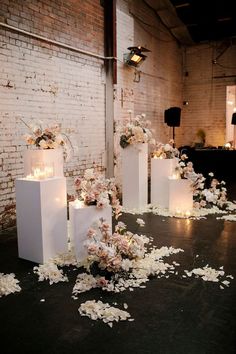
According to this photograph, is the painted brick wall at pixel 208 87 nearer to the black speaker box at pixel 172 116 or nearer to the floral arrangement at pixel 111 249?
the black speaker box at pixel 172 116

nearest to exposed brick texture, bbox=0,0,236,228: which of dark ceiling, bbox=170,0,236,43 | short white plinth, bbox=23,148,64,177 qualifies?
short white plinth, bbox=23,148,64,177

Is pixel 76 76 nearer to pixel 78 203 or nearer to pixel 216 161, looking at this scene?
pixel 78 203

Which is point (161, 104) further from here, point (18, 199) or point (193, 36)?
point (18, 199)

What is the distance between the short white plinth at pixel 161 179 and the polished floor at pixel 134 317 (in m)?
2.62

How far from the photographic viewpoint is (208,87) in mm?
11680

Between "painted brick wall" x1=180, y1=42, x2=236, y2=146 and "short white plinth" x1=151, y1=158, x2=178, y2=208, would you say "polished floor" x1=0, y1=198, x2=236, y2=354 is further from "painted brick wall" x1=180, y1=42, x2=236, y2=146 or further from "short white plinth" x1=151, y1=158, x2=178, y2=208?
"painted brick wall" x1=180, y1=42, x2=236, y2=146

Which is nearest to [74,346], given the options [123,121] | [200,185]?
[200,185]

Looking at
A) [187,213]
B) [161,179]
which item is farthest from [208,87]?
[187,213]

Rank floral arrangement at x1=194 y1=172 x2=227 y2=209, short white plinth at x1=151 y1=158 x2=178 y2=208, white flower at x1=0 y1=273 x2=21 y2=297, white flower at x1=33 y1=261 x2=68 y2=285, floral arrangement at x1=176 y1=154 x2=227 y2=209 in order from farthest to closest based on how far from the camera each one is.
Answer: short white plinth at x1=151 y1=158 x2=178 y2=208 → floral arrangement at x1=194 y1=172 x2=227 y2=209 → floral arrangement at x1=176 y1=154 x2=227 y2=209 → white flower at x1=33 y1=261 x2=68 y2=285 → white flower at x1=0 y1=273 x2=21 y2=297

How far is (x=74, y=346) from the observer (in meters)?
2.26

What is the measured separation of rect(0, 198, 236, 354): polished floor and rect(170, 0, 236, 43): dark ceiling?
23.8 feet

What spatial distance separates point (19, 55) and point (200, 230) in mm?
3755

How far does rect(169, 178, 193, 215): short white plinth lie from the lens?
228 inches

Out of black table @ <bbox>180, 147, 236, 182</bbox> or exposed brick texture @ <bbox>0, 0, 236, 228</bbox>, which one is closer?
exposed brick texture @ <bbox>0, 0, 236, 228</bbox>
